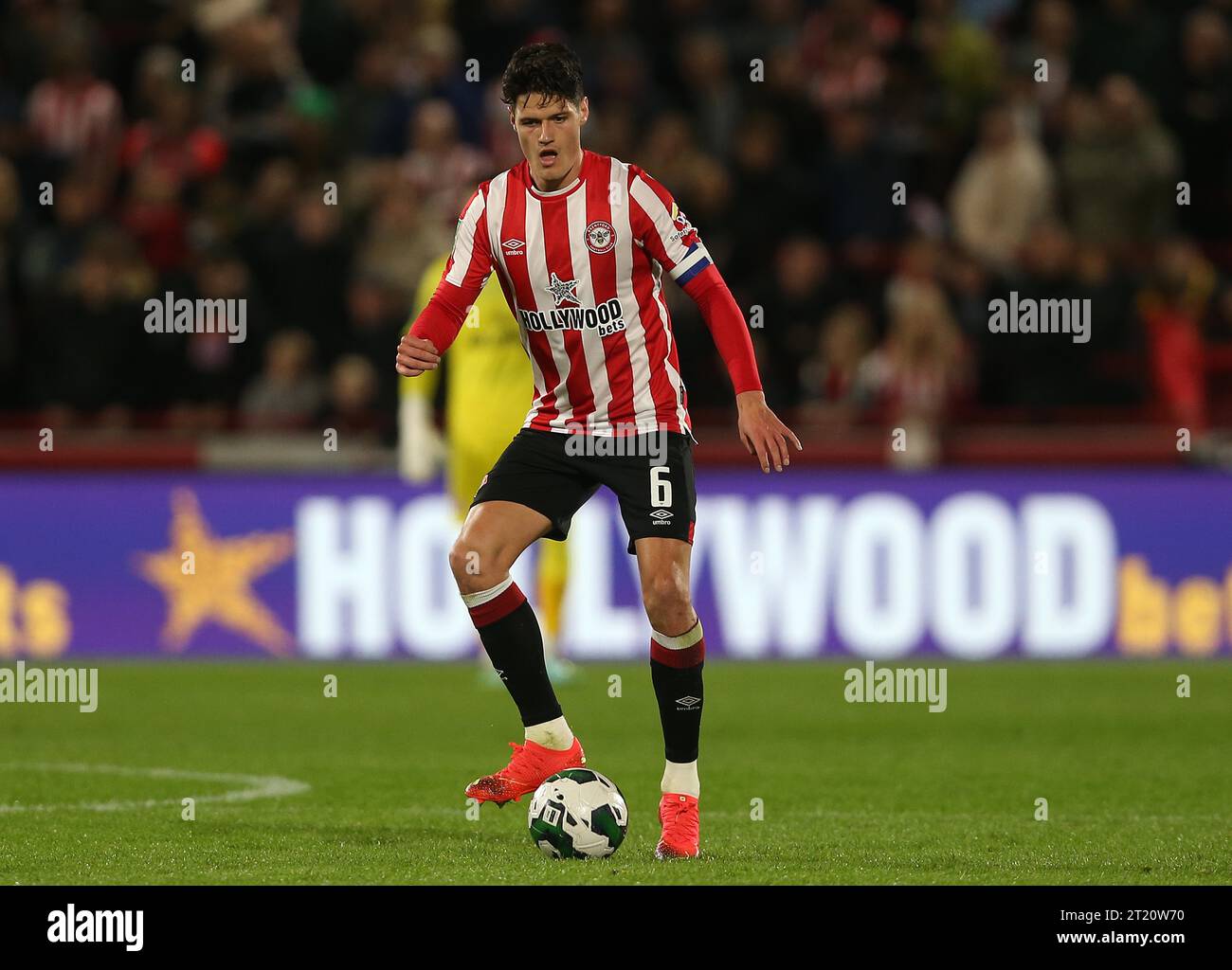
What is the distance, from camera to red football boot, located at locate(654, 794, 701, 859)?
21.1 feet

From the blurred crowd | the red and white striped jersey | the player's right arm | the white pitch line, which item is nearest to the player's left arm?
the red and white striped jersey

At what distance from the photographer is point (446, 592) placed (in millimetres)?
13289

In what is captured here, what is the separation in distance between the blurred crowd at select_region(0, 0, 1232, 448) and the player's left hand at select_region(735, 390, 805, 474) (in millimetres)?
7267

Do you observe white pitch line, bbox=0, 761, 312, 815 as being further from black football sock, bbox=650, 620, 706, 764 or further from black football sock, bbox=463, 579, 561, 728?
black football sock, bbox=650, 620, 706, 764

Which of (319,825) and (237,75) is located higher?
(237,75)

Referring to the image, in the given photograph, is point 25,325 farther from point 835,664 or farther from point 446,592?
point 835,664

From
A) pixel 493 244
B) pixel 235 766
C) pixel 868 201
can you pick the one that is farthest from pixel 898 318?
pixel 493 244

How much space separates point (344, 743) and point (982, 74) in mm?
8461

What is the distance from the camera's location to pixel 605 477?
267 inches

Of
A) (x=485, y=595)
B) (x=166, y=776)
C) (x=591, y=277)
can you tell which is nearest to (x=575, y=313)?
(x=591, y=277)

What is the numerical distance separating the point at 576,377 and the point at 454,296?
0.45 meters

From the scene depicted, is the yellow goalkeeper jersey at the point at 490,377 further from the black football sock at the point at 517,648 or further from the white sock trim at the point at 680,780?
the white sock trim at the point at 680,780

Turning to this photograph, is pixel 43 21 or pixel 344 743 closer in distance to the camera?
pixel 344 743

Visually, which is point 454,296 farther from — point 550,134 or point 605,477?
point 605,477
